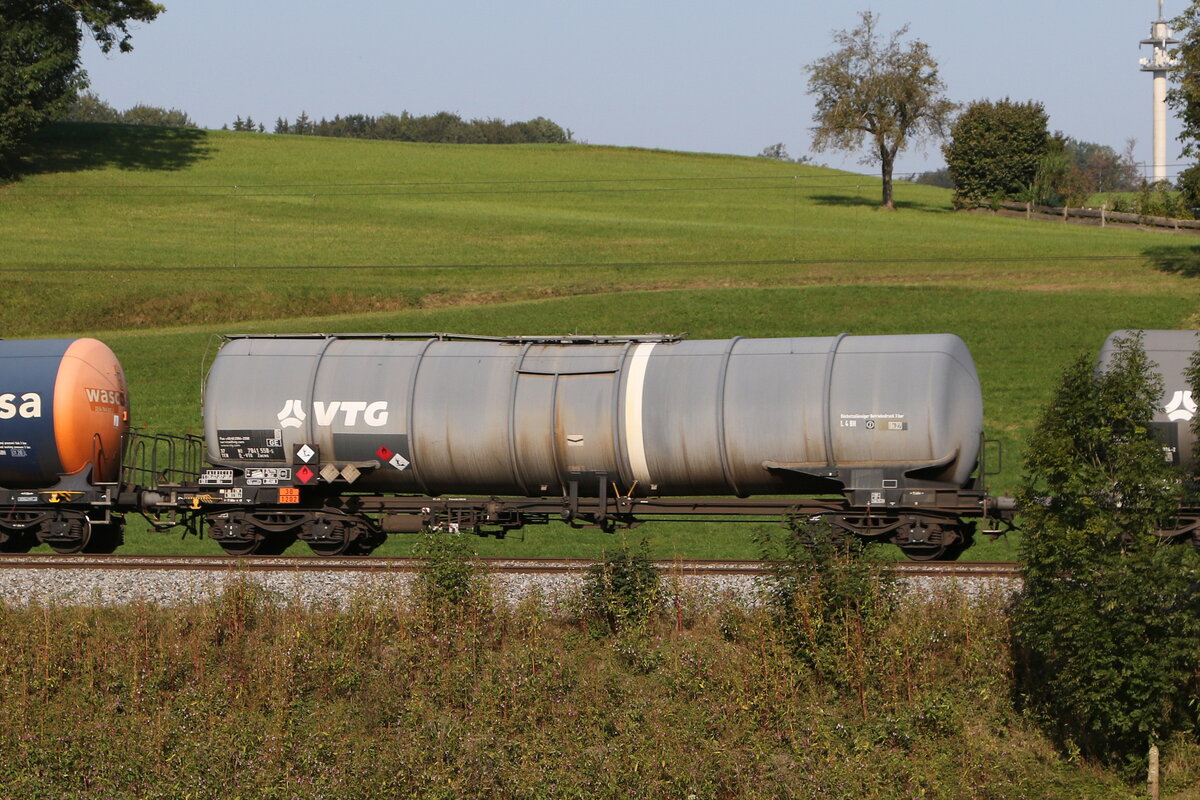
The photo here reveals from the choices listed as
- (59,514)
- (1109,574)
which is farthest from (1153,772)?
(59,514)

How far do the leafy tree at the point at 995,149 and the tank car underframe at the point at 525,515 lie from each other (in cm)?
5933

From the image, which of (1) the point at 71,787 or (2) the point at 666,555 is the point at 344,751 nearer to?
(1) the point at 71,787

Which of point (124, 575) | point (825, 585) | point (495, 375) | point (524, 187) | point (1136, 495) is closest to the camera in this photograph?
point (1136, 495)

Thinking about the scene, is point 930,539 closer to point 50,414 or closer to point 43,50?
point 50,414

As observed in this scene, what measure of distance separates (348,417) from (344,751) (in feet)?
21.9

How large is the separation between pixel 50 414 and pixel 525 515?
26.3 ft

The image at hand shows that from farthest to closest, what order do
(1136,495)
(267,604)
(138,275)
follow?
(138,275)
(267,604)
(1136,495)

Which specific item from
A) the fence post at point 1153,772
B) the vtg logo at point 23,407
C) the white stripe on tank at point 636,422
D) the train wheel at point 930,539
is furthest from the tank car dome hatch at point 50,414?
the fence post at point 1153,772

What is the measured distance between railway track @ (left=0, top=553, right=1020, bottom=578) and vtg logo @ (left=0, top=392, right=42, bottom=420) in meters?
2.30

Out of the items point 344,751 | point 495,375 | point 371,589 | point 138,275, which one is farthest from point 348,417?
point 138,275

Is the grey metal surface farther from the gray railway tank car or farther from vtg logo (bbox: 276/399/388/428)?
vtg logo (bbox: 276/399/388/428)

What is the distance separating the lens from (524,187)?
258ft

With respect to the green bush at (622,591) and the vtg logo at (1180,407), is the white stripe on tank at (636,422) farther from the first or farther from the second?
the vtg logo at (1180,407)

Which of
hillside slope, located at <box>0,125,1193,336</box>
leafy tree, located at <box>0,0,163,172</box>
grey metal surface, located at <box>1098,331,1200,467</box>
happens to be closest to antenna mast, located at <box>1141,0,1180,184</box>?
hillside slope, located at <box>0,125,1193,336</box>
